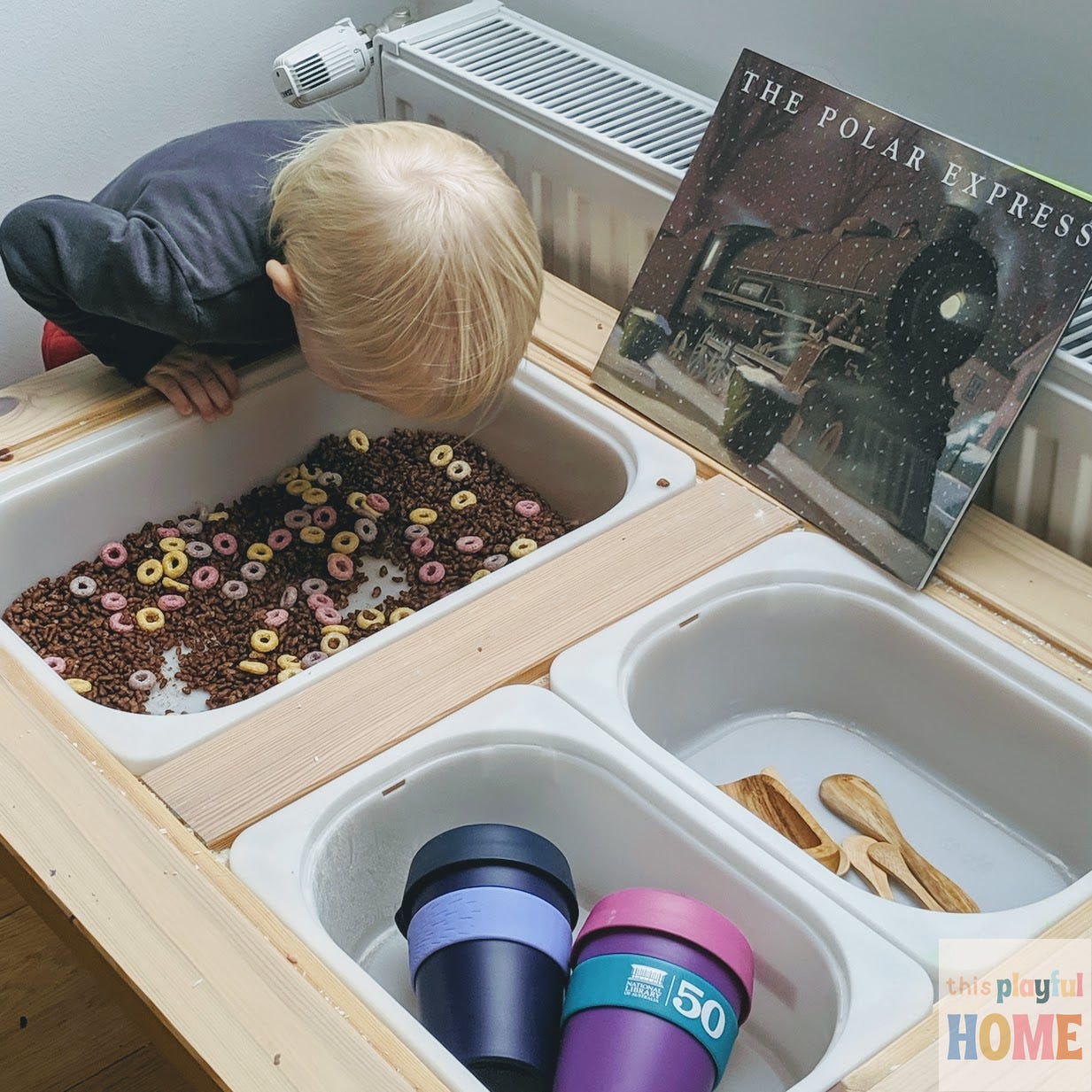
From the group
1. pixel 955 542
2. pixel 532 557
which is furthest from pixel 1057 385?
pixel 532 557

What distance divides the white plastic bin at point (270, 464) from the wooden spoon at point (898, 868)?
30cm

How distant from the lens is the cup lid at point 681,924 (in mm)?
693

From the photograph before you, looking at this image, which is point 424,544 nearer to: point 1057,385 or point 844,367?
point 844,367

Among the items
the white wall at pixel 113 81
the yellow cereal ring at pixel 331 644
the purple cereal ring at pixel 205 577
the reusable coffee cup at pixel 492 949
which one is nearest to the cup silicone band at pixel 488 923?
the reusable coffee cup at pixel 492 949

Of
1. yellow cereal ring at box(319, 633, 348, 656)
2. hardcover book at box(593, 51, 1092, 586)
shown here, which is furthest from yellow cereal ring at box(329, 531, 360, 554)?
hardcover book at box(593, 51, 1092, 586)

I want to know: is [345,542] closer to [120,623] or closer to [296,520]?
[296,520]

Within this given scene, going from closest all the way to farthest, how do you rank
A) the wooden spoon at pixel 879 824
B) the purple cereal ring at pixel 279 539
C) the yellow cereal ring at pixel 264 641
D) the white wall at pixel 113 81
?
1. the wooden spoon at pixel 879 824
2. the yellow cereal ring at pixel 264 641
3. the purple cereal ring at pixel 279 539
4. the white wall at pixel 113 81

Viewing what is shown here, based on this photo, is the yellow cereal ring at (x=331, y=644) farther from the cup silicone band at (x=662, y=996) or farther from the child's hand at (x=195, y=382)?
the cup silicone band at (x=662, y=996)

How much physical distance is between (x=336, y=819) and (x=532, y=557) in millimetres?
268

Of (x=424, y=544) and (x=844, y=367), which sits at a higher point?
(x=844, y=367)

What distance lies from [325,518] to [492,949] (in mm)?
593

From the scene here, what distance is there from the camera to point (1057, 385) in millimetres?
927

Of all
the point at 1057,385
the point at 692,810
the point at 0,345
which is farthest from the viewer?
the point at 0,345

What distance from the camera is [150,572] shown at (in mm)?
1128
